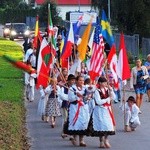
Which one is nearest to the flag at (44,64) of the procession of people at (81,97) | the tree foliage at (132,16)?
the procession of people at (81,97)

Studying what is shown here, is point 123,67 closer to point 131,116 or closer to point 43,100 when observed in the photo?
point 131,116

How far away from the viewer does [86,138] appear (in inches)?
645

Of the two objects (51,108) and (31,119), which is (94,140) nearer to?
(51,108)

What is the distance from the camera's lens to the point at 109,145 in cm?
1510

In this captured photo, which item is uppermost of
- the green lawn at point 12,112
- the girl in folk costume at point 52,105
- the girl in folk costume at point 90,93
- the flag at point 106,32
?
the flag at point 106,32

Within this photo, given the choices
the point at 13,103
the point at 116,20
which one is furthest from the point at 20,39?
the point at 13,103

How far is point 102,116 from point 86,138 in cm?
167

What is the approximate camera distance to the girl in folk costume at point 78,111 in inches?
593

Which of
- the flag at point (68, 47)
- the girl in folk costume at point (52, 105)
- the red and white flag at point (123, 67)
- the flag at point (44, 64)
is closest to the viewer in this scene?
the flag at point (44, 64)

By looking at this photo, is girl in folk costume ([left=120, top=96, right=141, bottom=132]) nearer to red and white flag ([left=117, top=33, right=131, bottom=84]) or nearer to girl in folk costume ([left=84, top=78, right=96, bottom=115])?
red and white flag ([left=117, top=33, right=131, bottom=84])

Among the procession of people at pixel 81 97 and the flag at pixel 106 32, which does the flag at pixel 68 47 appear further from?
the flag at pixel 106 32

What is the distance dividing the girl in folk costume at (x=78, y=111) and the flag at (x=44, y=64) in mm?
633

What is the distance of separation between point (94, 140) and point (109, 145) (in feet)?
3.29

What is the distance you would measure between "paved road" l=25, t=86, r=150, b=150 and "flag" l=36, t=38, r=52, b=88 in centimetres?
124
